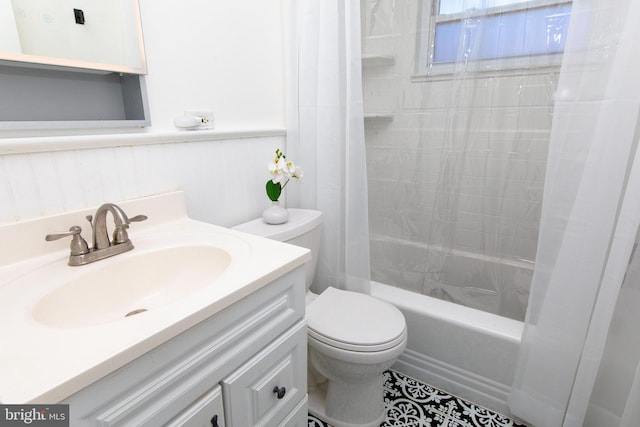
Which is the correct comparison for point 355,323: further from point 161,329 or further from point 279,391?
point 161,329

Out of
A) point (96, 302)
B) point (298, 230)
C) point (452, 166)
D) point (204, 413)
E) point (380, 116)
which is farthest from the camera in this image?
point (380, 116)

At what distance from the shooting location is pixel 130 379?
0.52 m

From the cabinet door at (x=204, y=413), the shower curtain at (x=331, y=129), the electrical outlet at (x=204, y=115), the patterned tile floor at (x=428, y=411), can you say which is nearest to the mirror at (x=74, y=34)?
the electrical outlet at (x=204, y=115)

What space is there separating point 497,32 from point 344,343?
1.38m

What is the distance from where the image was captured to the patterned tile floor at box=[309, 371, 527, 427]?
129 cm

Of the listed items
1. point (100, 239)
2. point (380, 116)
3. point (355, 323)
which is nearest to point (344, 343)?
point (355, 323)

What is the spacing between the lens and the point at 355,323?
47.4 inches

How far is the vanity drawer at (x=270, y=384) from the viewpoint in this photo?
2.35 feet

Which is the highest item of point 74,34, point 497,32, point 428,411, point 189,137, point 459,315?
point 497,32

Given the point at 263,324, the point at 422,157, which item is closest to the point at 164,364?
the point at 263,324

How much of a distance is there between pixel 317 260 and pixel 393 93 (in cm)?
92

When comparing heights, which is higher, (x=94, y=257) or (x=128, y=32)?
(x=128, y=32)

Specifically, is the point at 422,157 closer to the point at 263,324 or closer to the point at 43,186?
the point at 263,324

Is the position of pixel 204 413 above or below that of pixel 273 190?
below
